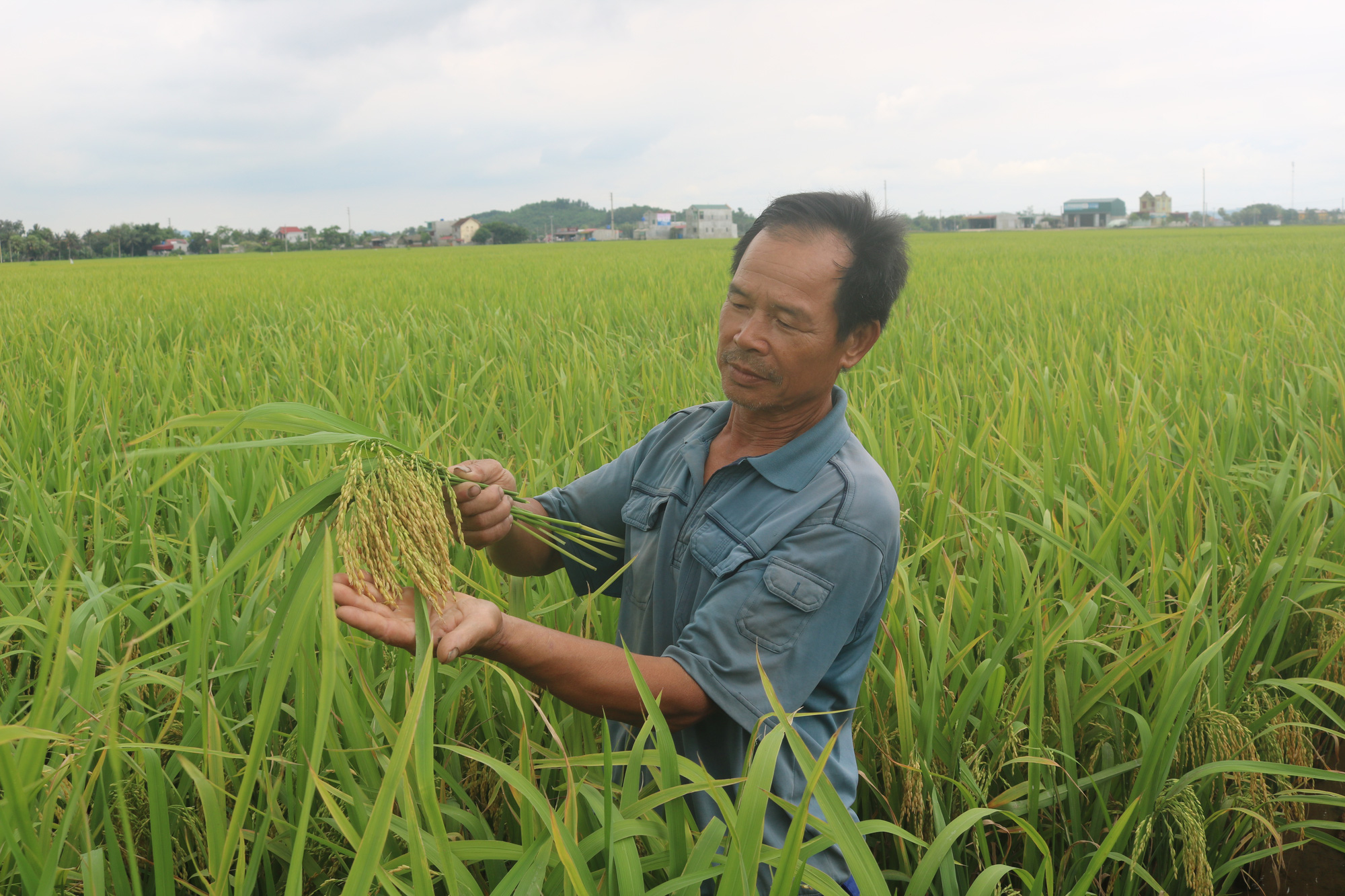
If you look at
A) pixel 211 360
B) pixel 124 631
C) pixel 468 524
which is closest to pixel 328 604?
pixel 468 524

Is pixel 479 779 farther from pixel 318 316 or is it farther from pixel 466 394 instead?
pixel 318 316

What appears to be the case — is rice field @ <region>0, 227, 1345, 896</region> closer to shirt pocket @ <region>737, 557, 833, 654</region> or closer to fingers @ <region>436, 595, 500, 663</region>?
fingers @ <region>436, 595, 500, 663</region>

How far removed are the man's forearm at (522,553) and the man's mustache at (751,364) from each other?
38 centimetres

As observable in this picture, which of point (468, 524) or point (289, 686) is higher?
point (468, 524)

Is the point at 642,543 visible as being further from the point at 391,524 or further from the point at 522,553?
the point at 391,524

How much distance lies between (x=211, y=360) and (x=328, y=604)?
3405 millimetres

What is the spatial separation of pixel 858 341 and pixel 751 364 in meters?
0.19

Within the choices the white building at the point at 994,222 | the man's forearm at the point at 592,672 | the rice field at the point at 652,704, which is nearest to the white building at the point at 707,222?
the white building at the point at 994,222

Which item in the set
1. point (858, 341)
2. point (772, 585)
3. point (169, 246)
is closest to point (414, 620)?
point (772, 585)

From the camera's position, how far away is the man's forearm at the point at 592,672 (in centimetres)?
99

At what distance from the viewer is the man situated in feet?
3.47

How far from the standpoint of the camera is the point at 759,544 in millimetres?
1159

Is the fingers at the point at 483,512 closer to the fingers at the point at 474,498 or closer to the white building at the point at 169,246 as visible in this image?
the fingers at the point at 474,498

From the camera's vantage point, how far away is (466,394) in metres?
3.19
